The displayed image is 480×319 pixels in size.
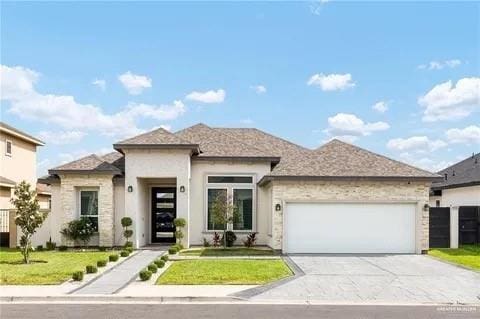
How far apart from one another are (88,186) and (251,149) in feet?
23.6

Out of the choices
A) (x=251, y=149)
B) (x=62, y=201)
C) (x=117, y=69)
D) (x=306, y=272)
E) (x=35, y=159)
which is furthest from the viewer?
(x=35, y=159)

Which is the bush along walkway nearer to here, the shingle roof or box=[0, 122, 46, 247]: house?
the shingle roof

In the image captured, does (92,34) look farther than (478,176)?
No

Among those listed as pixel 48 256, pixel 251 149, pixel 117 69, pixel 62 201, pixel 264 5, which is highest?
pixel 264 5

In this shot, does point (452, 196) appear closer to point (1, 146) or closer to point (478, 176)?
point (478, 176)

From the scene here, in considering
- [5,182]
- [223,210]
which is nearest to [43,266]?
[223,210]

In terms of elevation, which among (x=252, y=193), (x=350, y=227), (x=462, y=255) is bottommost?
(x=462, y=255)

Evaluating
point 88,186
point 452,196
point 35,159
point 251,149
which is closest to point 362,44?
point 251,149

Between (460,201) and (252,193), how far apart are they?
42.2ft

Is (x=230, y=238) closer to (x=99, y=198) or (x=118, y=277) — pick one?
(x=99, y=198)

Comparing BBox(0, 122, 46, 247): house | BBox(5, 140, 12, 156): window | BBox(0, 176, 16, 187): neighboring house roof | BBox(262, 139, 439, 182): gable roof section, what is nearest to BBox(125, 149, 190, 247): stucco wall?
BBox(262, 139, 439, 182): gable roof section

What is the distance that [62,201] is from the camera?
22453 millimetres

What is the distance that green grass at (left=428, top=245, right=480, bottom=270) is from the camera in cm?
1772
